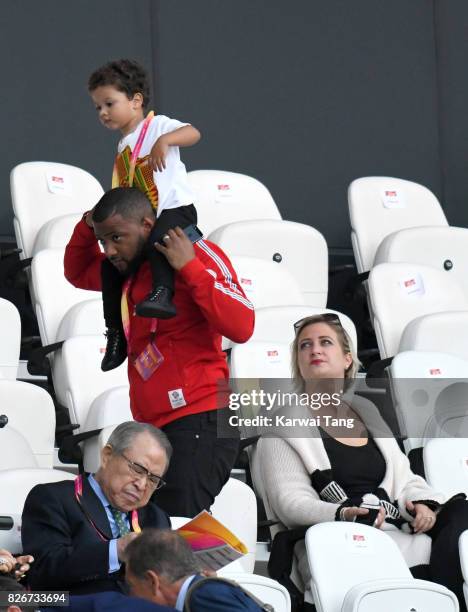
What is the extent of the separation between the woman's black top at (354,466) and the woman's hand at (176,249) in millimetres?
845

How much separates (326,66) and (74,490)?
449 centimetres

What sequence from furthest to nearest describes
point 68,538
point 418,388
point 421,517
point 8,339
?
1. point 418,388
2. point 8,339
3. point 421,517
4. point 68,538

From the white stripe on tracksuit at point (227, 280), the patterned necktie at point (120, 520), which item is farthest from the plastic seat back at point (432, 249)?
the patterned necktie at point (120, 520)

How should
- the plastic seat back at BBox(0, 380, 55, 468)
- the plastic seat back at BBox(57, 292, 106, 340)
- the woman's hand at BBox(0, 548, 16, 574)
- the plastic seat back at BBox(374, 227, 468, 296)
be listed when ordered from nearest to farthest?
the woman's hand at BBox(0, 548, 16, 574) → the plastic seat back at BBox(0, 380, 55, 468) → the plastic seat back at BBox(57, 292, 106, 340) → the plastic seat back at BBox(374, 227, 468, 296)

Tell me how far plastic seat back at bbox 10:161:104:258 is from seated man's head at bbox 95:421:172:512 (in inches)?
102

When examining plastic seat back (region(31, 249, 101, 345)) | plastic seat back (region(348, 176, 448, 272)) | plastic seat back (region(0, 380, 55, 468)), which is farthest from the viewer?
plastic seat back (region(348, 176, 448, 272))

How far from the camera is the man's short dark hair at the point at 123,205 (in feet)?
12.3

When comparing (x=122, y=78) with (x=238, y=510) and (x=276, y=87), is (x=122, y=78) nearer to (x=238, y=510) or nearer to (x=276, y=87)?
(x=238, y=510)

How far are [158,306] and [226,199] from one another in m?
2.89

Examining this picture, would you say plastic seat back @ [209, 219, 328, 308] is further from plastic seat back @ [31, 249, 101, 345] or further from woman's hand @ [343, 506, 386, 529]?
woman's hand @ [343, 506, 386, 529]

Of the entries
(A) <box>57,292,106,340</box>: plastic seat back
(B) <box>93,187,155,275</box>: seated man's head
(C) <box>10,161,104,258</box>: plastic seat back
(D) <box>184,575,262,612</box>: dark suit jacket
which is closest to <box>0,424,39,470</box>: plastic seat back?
(B) <box>93,187,155,275</box>: seated man's head

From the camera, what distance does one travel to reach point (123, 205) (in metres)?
3.79

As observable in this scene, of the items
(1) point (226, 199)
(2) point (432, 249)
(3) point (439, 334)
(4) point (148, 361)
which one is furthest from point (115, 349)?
(2) point (432, 249)

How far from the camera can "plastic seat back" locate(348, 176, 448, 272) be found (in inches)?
260
